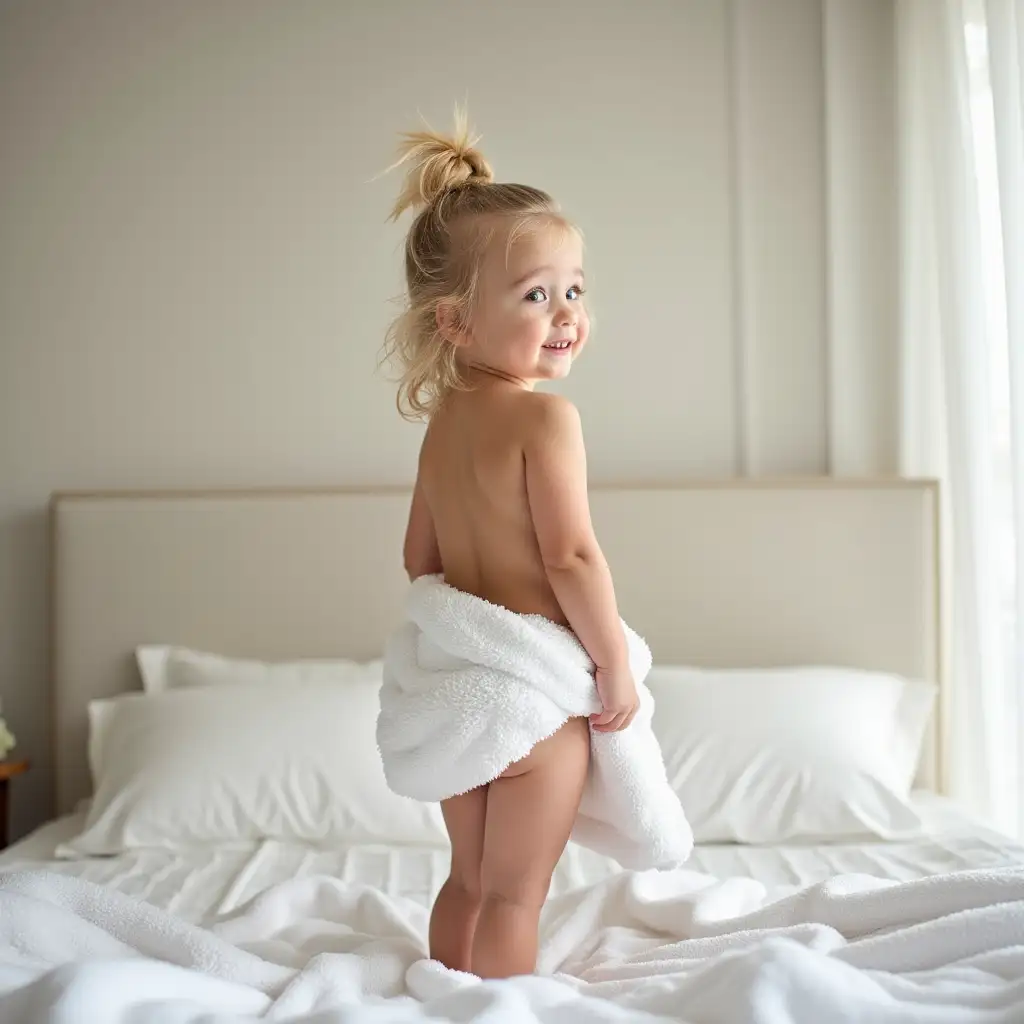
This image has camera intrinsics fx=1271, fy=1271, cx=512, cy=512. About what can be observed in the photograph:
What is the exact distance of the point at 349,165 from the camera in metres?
3.23

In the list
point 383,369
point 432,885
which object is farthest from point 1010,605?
point 383,369

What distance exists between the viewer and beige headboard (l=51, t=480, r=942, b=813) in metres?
3.00

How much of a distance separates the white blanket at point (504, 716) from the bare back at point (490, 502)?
48 millimetres

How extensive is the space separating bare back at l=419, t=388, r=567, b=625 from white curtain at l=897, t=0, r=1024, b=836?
1.26 metres

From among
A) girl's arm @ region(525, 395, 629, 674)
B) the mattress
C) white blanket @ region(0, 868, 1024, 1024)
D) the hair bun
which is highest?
the hair bun

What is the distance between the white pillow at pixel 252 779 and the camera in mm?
2541

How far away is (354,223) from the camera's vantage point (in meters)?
3.23

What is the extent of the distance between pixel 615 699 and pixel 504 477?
0.32 m

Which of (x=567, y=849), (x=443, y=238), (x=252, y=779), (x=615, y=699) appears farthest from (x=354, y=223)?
(x=615, y=699)

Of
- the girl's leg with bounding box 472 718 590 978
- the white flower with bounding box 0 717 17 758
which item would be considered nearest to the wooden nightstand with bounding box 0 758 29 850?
the white flower with bounding box 0 717 17 758

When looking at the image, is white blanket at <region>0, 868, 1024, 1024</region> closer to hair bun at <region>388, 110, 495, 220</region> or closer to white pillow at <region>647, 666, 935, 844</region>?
white pillow at <region>647, 666, 935, 844</region>

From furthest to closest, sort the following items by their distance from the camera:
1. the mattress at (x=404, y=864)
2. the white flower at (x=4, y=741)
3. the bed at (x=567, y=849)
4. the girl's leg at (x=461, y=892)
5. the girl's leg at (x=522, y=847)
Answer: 1. the white flower at (x=4, y=741)
2. the mattress at (x=404, y=864)
3. the girl's leg at (x=461, y=892)
4. the girl's leg at (x=522, y=847)
5. the bed at (x=567, y=849)

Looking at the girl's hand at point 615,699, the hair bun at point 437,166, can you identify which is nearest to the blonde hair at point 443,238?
the hair bun at point 437,166

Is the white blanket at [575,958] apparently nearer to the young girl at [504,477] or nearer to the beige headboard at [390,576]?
the young girl at [504,477]
